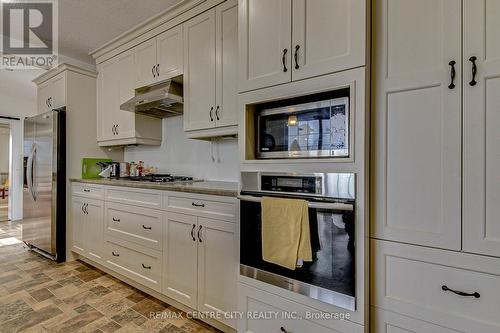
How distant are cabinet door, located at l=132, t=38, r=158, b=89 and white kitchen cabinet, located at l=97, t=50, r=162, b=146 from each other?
0.08m

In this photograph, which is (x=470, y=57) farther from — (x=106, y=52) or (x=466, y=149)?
(x=106, y=52)

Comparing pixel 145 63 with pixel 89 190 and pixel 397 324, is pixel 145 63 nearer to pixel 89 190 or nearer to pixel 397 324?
pixel 89 190

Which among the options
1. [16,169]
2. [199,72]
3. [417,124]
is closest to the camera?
[417,124]

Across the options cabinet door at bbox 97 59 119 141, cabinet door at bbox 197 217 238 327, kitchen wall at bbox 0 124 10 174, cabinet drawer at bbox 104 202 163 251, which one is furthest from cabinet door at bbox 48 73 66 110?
kitchen wall at bbox 0 124 10 174

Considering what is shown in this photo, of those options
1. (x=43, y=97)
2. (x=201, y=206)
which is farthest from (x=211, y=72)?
(x=43, y=97)

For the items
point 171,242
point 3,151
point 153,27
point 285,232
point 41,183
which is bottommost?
point 171,242

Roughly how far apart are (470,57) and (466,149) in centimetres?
36

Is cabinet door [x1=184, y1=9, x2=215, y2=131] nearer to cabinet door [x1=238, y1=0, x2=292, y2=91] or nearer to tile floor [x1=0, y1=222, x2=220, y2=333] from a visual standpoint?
cabinet door [x1=238, y1=0, x2=292, y2=91]

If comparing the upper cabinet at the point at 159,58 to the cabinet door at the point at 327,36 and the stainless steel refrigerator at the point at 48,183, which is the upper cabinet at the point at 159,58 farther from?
the cabinet door at the point at 327,36

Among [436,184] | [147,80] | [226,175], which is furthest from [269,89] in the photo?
[147,80]

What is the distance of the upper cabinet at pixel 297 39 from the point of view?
3.93 ft

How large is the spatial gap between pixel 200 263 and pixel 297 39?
1.54 metres

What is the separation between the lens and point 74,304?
214cm

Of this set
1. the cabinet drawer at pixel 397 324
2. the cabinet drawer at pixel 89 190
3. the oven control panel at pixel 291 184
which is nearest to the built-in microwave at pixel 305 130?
the oven control panel at pixel 291 184
